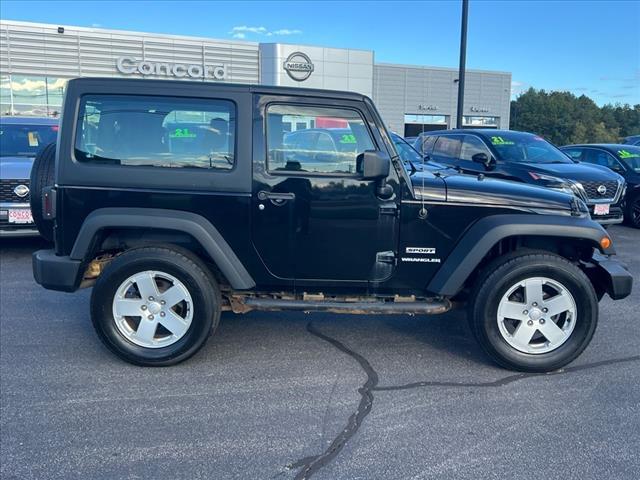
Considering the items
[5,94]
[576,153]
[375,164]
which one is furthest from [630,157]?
[5,94]

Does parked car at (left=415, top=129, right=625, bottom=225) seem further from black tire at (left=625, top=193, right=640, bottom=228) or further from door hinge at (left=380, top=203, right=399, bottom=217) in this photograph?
door hinge at (left=380, top=203, right=399, bottom=217)

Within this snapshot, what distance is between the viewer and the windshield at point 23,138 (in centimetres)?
789

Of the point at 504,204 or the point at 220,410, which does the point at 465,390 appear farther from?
the point at 220,410

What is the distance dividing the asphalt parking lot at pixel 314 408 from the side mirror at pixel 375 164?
4.65 feet

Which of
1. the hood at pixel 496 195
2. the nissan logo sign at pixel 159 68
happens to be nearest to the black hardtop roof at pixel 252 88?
the hood at pixel 496 195

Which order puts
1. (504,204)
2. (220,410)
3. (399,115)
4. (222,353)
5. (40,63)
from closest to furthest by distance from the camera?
(220,410) → (504,204) → (222,353) → (40,63) → (399,115)

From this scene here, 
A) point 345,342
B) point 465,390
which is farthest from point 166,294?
point 465,390

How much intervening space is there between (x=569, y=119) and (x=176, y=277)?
7611 cm

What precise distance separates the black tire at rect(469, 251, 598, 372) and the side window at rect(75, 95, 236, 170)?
78.1 inches

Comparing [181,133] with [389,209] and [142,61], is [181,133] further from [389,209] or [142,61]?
[142,61]

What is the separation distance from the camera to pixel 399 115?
134 ft

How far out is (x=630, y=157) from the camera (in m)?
11.2

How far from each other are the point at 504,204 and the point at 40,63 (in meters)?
28.8

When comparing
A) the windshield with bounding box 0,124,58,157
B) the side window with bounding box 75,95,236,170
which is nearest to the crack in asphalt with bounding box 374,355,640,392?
the side window with bounding box 75,95,236,170
